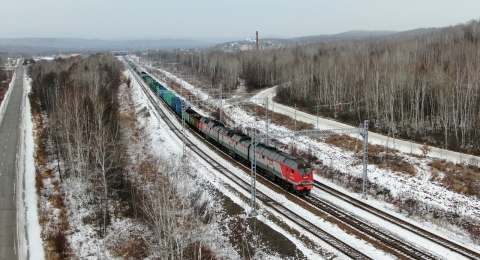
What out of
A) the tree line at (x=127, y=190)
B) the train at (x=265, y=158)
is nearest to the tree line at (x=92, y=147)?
the tree line at (x=127, y=190)

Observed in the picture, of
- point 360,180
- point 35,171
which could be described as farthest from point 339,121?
point 35,171

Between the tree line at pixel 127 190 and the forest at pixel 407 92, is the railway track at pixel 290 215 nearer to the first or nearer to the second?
the tree line at pixel 127 190

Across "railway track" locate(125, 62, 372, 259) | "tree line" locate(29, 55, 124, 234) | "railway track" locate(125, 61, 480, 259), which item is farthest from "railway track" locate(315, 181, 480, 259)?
"tree line" locate(29, 55, 124, 234)

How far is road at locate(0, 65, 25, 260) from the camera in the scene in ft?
89.1

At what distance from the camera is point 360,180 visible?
1431 inches

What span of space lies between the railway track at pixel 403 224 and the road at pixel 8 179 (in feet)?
81.5

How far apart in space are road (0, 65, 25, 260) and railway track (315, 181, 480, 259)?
24.8 m

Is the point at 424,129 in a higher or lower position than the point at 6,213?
higher

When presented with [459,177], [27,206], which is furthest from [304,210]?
[27,206]

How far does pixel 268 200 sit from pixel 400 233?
1027cm

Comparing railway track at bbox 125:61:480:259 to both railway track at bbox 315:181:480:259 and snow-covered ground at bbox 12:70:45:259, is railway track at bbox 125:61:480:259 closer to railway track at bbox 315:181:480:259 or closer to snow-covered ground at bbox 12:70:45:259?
railway track at bbox 315:181:480:259

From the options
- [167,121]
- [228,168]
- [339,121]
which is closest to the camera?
[228,168]

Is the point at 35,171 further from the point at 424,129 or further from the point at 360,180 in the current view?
the point at 424,129

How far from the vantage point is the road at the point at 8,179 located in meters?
27.2
